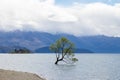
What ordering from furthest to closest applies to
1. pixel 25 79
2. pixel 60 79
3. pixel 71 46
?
1. pixel 71 46
2. pixel 60 79
3. pixel 25 79

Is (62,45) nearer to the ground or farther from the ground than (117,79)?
farther from the ground

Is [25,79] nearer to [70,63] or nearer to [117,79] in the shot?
[117,79]

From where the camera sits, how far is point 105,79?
3024 inches

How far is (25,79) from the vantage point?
170 ft

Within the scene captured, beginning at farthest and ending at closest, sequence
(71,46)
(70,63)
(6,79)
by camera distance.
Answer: (70,63) → (71,46) → (6,79)

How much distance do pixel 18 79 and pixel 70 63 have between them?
4171 inches

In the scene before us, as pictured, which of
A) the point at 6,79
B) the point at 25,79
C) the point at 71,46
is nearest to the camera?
the point at 6,79

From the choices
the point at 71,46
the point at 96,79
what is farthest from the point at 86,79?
the point at 71,46

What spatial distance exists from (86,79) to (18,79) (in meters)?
29.2

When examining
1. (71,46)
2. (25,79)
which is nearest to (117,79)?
(25,79)

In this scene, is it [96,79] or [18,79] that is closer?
[18,79]

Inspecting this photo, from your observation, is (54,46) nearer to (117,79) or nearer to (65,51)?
(65,51)

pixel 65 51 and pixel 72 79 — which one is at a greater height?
pixel 65 51

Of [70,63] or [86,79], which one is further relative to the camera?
[70,63]
